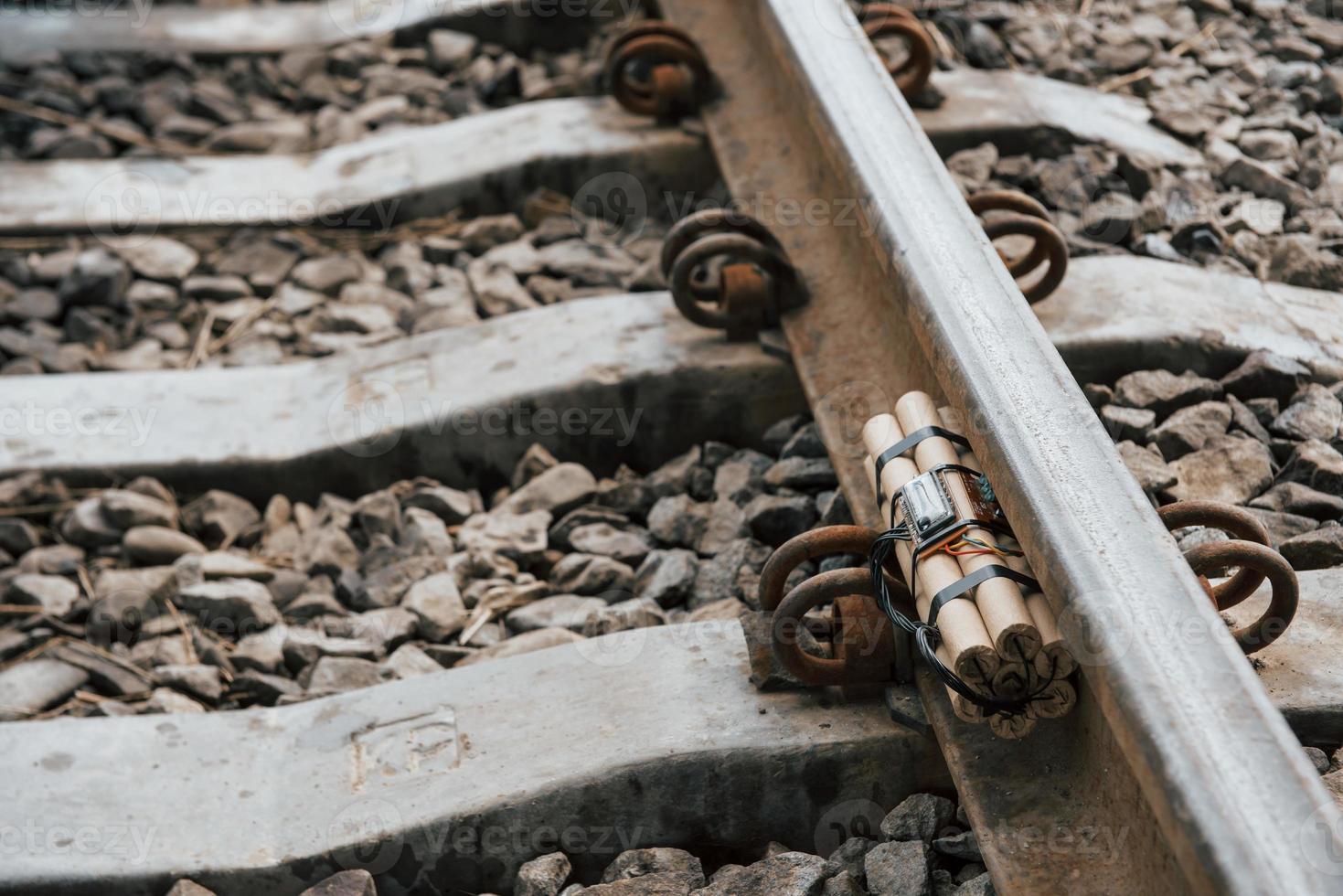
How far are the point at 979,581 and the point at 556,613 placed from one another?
1084 millimetres

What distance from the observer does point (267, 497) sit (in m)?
3.62

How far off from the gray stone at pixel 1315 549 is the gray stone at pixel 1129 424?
417mm

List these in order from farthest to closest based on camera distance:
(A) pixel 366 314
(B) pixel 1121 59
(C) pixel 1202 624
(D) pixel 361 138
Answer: (D) pixel 361 138 → (B) pixel 1121 59 → (A) pixel 366 314 → (C) pixel 1202 624

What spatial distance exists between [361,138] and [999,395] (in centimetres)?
315

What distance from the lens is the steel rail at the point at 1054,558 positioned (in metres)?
1.67

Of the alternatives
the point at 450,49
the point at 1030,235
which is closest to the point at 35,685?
the point at 1030,235

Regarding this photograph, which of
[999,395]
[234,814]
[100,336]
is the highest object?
[999,395]

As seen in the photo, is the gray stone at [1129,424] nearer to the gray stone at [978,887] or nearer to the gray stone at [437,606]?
the gray stone at [978,887]

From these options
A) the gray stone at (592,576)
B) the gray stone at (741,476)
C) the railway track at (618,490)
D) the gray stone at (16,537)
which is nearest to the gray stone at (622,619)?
the railway track at (618,490)

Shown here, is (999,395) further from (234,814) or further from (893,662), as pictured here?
(234,814)

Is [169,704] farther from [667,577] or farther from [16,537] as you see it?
[667,577]

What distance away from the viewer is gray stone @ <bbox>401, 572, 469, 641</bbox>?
3.03m

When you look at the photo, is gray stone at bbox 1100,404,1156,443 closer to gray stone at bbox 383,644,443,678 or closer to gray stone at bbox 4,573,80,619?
gray stone at bbox 383,644,443,678

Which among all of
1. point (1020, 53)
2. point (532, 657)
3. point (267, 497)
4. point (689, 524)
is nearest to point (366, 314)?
point (267, 497)
